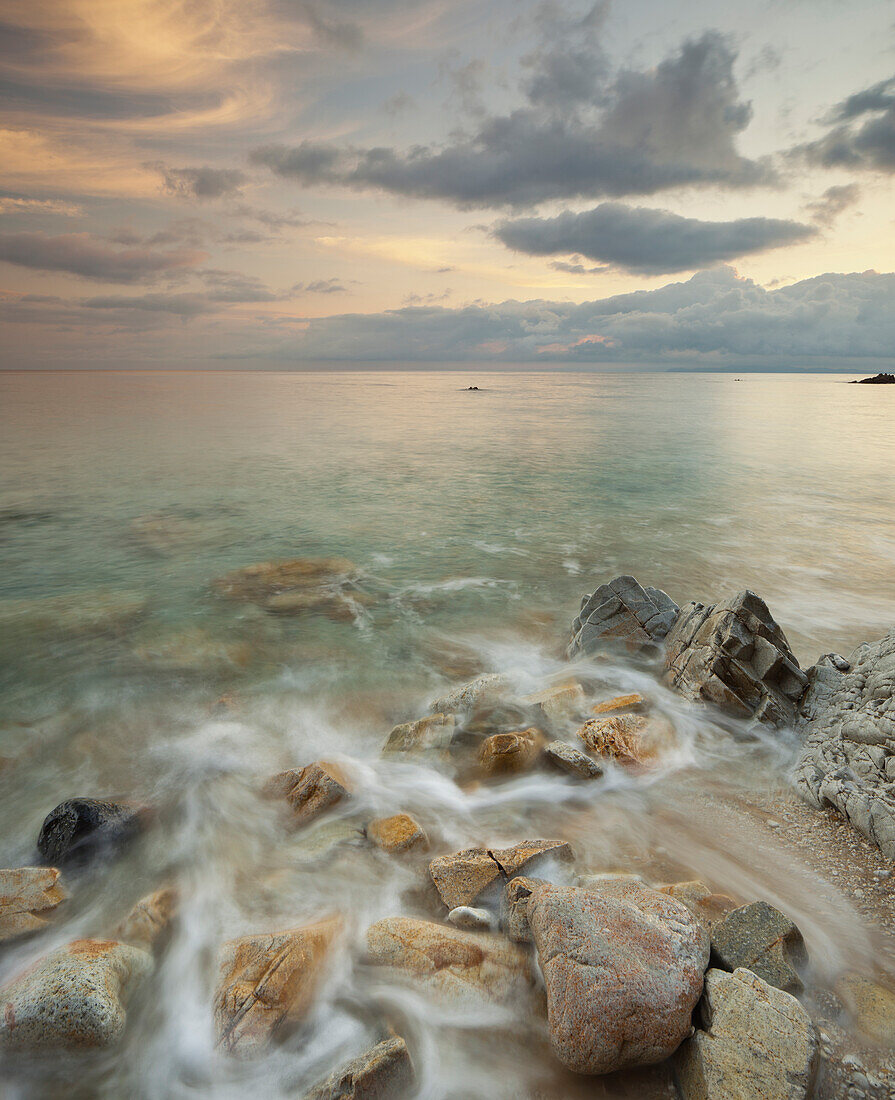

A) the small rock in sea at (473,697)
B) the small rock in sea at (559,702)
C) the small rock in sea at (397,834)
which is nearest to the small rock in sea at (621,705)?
the small rock in sea at (559,702)

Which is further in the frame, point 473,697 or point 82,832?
point 473,697

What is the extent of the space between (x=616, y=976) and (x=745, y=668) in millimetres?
4699

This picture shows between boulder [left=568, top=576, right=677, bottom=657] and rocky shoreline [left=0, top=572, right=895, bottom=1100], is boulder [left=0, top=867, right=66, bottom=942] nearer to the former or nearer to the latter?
rocky shoreline [left=0, top=572, right=895, bottom=1100]

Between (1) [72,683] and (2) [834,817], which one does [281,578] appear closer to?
(1) [72,683]

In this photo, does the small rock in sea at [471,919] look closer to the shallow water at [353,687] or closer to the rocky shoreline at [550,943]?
the rocky shoreline at [550,943]

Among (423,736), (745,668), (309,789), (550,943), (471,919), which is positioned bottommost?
(423,736)

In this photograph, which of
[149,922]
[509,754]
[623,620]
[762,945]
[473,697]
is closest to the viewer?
[762,945]

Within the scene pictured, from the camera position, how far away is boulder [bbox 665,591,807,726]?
6891mm

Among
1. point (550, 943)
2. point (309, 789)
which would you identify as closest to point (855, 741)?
point (550, 943)

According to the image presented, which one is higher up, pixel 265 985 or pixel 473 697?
pixel 265 985

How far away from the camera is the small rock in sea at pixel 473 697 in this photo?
736 cm

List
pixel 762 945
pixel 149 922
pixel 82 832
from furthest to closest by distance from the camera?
pixel 82 832
pixel 149 922
pixel 762 945

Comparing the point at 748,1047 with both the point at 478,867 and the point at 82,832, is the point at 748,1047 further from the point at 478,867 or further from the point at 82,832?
the point at 82,832

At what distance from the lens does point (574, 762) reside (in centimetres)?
609
